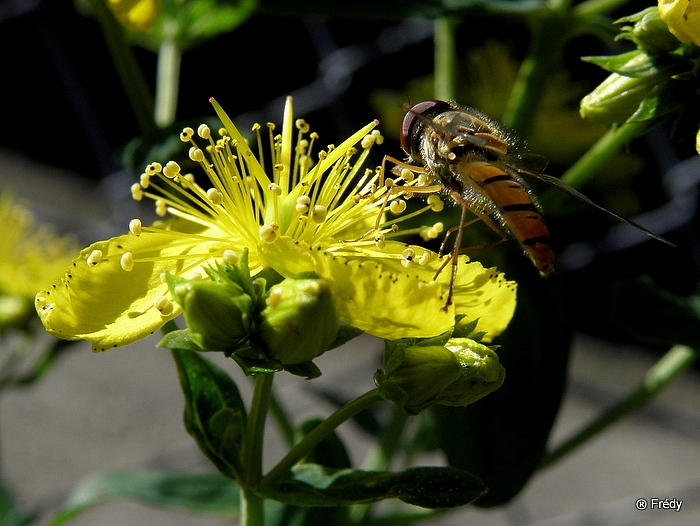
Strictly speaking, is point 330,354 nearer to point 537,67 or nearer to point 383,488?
point 537,67

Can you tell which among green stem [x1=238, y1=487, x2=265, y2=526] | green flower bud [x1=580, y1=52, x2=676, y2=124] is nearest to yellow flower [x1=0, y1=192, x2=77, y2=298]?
green stem [x1=238, y1=487, x2=265, y2=526]

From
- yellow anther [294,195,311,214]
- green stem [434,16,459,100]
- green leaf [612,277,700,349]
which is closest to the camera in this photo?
yellow anther [294,195,311,214]

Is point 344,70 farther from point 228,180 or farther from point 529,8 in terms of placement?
point 228,180

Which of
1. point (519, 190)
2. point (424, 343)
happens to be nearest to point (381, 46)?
point (519, 190)

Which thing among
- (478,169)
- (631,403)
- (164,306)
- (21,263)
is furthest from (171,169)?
(21,263)

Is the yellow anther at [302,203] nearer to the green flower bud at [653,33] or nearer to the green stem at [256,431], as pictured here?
Answer: the green stem at [256,431]

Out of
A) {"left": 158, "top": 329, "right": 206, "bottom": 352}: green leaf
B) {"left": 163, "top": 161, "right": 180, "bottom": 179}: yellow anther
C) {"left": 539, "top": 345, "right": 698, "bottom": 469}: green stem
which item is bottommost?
{"left": 539, "top": 345, "right": 698, "bottom": 469}: green stem

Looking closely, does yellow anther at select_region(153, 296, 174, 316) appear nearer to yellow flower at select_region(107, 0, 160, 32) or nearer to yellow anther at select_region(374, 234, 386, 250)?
yellow anther at select_region(374, 234, 386, 250)
